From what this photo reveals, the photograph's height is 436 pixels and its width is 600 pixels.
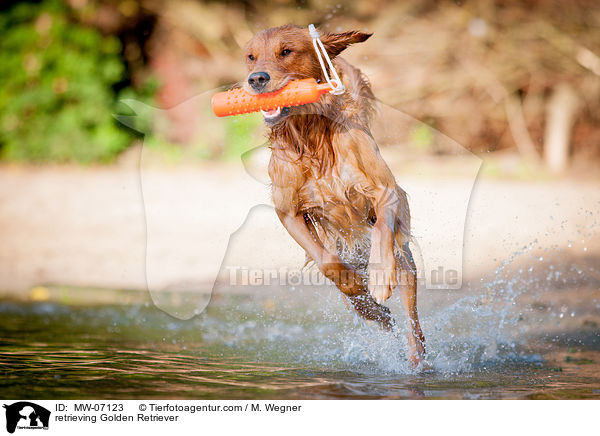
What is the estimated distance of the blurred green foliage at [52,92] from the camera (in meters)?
11.3

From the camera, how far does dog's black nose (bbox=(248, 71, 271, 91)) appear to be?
3477 mm

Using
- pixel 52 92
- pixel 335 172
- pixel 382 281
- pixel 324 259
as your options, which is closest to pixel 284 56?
pixel 335 172

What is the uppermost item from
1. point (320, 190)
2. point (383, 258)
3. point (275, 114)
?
point (275, 114)

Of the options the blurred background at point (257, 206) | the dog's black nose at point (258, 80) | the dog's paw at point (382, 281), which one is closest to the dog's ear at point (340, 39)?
the dog's black nose at point (258, 80)

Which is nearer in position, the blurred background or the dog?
the dog

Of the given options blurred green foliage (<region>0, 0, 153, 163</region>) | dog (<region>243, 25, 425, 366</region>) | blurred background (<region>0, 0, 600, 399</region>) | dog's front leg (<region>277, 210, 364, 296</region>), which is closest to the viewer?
dog (<region>243, 25, 425, 366</region>)

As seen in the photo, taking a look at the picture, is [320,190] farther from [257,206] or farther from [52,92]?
[52,92]

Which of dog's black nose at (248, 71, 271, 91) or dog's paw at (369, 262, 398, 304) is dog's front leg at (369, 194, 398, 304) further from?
dog's black nose at (248, 71, 271, 91)

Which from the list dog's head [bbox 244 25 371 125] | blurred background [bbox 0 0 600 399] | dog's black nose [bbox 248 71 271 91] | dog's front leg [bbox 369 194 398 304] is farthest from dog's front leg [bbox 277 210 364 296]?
dog's black nose [bbox 248 71 271 91]

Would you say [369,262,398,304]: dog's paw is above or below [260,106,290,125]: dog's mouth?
below

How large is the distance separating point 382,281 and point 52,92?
936 centimetres

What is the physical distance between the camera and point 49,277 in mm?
6660

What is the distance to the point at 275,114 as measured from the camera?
3607mm
